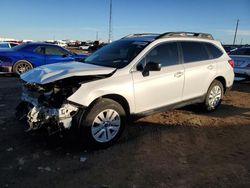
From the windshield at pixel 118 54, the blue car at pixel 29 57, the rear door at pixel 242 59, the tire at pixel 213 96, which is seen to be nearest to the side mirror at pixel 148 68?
the windshield at pixel 118 54

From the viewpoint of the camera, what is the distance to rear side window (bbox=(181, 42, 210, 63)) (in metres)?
5.86

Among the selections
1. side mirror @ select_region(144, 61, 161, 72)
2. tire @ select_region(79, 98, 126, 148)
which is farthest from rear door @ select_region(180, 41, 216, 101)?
tire @ select_region(79, 98, 126, 148)

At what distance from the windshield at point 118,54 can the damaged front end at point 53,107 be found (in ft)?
3.24

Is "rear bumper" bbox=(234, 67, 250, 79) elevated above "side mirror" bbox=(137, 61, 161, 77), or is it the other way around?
"side mirror" bbox=(137, 61, 161, 77)

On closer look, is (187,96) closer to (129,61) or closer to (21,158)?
(129,61)

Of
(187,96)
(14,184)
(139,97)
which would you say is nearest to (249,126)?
(187,96)

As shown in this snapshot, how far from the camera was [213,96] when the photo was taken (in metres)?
6.75

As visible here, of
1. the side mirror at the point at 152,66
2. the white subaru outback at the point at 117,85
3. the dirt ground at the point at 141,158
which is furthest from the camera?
the side mirror at the point at 152,66

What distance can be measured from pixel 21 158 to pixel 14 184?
29.1 inches

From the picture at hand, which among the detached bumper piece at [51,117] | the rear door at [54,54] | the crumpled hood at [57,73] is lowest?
the detached bumper piece at [51,117]

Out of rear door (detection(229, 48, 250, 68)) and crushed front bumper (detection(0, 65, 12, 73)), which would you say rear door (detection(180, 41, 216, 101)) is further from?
crushed front bumper (detection(0, 65, 12, 73))

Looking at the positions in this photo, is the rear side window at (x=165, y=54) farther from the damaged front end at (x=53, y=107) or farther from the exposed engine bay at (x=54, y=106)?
the damaged front end at (x=53, y=107)

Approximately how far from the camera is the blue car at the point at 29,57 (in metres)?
11.6

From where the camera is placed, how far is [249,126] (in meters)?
6.00
